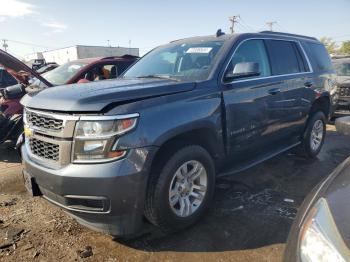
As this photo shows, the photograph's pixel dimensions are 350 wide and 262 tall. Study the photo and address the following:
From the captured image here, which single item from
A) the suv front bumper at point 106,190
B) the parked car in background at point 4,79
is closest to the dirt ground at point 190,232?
the suv front bumper at point 106,190

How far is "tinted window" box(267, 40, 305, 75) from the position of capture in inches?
179

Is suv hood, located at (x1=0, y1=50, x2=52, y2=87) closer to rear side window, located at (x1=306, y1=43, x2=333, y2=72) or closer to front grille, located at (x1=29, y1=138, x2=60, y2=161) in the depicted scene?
front grille, located at (x1=29, y1=138, x2=60, y2=161)

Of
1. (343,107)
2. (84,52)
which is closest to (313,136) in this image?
(343,107)

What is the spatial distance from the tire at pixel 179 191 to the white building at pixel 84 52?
111 ft

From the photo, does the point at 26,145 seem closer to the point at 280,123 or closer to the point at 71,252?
the point at 71,252

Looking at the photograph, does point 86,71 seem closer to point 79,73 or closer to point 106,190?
point 79,73

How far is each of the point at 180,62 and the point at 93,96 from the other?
5.37ft

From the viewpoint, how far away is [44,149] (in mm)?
2969

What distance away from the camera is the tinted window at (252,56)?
386 cm

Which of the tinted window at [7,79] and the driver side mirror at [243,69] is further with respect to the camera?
the tinted window at [7,79]

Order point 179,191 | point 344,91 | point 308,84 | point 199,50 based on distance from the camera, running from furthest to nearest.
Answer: point 344,91
point 308,84
point 199,50
point 179,191

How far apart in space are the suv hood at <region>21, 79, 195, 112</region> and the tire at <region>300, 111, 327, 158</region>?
119 inches

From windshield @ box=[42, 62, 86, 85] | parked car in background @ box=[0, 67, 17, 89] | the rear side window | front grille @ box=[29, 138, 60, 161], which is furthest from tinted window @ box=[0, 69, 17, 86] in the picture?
the rear side window

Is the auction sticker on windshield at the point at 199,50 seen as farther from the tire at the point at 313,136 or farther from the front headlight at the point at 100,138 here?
the tire at the point at 313,136
